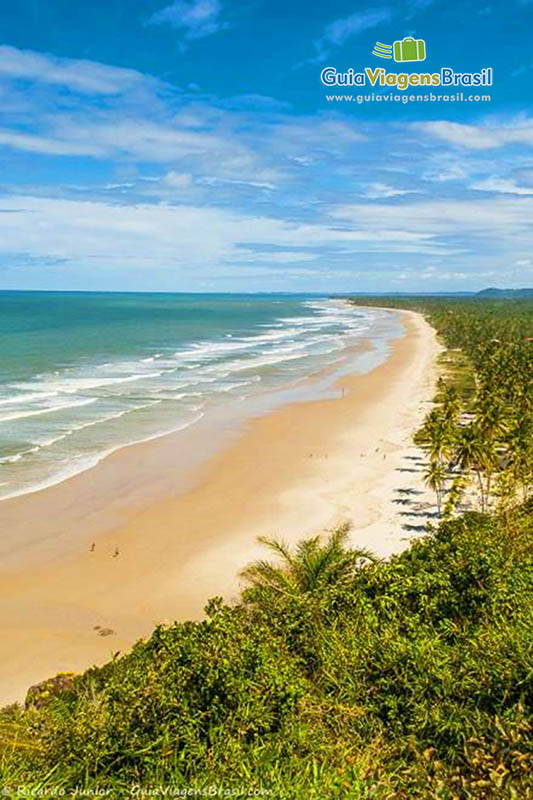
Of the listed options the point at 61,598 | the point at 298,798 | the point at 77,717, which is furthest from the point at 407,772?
the point at 61,598

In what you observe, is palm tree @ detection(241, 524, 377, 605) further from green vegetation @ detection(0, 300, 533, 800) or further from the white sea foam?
the white sea foam

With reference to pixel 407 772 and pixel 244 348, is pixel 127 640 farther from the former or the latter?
pixel 244 348

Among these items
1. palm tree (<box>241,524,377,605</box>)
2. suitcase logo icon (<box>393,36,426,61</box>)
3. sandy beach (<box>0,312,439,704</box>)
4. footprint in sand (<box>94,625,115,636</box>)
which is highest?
suitcase logo icon (<box>393,36,426,61</box>)

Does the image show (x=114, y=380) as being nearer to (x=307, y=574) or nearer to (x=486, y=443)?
(x=486, y=443)

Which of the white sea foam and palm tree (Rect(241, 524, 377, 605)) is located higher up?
the white sea foam

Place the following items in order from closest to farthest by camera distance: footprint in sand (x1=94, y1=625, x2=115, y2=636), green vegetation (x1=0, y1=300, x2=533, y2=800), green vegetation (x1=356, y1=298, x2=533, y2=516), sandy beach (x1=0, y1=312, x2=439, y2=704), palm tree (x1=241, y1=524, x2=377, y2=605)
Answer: green vegetation (x1=0, y1=300, x2=533, y2=800)
palm tree (x1=241, y1=524, x2=377, y2=605)
footprint in sand (x1=94, y1=625, x2=115, y2=636)
sandy beach (x1=0, y1=312, x2=439, y2=704)
green vegetation (x1=356, y1=298, x2=533, y2=516)

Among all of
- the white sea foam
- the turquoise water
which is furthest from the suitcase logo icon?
the white sea foam
